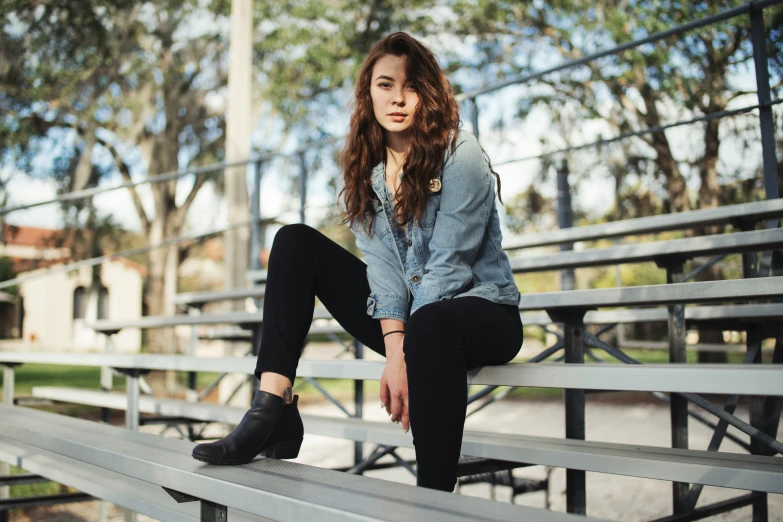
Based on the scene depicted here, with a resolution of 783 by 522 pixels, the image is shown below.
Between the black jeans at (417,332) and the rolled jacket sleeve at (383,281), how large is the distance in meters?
0.07

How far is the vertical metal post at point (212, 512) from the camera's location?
1240mm

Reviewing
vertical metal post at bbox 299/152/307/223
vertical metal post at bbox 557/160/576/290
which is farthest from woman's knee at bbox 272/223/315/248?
vertical metal post at bbox 557/160/576/290

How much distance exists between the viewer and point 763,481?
118 cm

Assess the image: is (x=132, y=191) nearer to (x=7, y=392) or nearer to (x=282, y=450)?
(x=7, y=392)

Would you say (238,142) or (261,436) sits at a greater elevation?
(238,142)

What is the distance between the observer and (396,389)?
1.40 m

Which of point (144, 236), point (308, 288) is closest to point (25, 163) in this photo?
Answer: point (144, 236)

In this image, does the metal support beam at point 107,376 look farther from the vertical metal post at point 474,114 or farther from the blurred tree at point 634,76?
the blurred tree at point 634,76

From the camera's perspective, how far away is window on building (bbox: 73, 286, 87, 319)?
30669 mm

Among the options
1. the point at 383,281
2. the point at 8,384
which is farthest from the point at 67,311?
the point at 383,281

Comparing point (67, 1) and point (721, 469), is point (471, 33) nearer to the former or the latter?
point (67, 1)

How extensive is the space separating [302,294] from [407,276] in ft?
0.77

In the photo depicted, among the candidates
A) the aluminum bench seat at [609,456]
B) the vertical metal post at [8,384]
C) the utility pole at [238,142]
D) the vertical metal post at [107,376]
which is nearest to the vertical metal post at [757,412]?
the aluminum bench seat at [609,456]

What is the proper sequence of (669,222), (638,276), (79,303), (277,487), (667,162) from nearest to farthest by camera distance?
(277,487)
(669,222)
(667,162)
(638,276)
(79,303)
